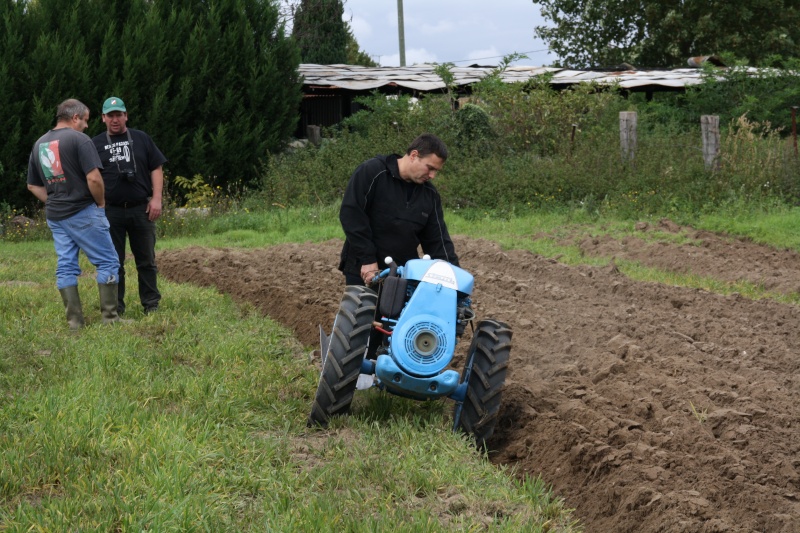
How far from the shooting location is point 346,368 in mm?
5445

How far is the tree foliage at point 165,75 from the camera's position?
17438 mm

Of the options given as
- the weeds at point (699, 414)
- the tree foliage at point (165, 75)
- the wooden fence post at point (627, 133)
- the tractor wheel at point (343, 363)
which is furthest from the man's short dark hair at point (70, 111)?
the wooden fence post at point (627, 133)

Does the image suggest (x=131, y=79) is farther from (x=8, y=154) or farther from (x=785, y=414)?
(x=785, y=414)

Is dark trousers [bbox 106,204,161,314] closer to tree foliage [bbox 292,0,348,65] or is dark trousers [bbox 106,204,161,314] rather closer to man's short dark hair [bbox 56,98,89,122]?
man's short dark hair [bbox 56,98,89,122]

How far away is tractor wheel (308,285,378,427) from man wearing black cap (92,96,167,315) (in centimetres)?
396

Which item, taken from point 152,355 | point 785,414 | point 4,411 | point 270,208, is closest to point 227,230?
point 270,208

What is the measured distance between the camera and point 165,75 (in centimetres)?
1906

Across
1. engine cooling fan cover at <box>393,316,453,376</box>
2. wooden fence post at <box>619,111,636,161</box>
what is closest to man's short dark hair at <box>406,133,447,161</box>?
engine cooling fan cover at <box>393,316,453,376</box>

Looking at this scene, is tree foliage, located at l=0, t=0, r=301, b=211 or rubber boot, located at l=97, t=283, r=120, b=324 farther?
tree foliage, located at l=0, t=0, r=301, b=211

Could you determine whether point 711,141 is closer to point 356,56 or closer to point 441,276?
point 441,276

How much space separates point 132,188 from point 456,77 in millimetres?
18283

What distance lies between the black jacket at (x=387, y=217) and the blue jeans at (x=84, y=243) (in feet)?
9.45

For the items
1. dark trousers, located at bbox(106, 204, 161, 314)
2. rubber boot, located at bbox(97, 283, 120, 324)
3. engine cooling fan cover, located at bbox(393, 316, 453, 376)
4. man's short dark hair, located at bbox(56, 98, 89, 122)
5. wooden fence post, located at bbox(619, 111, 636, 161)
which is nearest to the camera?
engine cooling fan cover, located at bbox(393, 316, 453, 376)

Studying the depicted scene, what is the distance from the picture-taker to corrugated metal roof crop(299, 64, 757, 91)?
2488 cm
